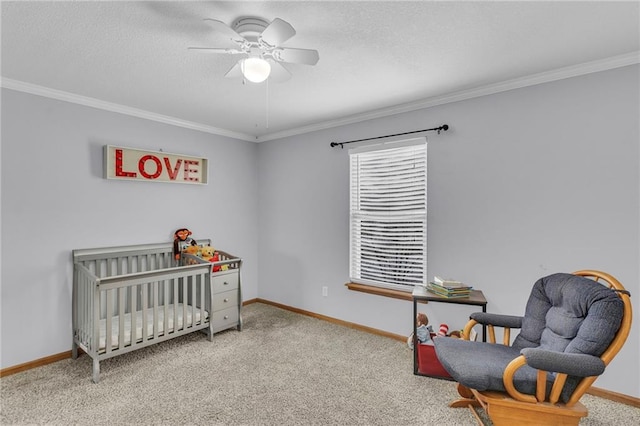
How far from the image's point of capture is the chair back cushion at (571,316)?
1525 millimetres

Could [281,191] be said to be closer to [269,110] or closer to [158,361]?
[269,110]

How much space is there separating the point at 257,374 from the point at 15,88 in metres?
3.01

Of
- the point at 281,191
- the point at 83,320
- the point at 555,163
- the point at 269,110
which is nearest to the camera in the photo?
the point at 555,163

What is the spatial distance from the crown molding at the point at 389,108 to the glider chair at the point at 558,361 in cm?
148

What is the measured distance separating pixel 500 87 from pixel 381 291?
83.8 inches

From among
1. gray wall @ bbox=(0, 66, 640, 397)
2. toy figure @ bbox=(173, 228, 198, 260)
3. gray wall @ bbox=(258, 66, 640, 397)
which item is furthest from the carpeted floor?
toy figure @ bbox=(173, 228, 198, 260)

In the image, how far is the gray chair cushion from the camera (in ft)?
5.04

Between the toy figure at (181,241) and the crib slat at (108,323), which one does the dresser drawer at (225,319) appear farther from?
the crib slat at (108,323)

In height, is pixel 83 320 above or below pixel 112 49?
below

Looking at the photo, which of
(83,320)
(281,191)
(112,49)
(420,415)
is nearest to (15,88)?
(112,49)

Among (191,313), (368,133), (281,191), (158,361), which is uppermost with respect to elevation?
(368,133)

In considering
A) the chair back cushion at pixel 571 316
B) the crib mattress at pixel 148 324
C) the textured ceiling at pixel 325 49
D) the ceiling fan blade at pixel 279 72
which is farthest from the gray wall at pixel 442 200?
the ceiling fan blade at pixel 279 72

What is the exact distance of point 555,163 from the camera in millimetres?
2398

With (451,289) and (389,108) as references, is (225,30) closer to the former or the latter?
(389,108)
